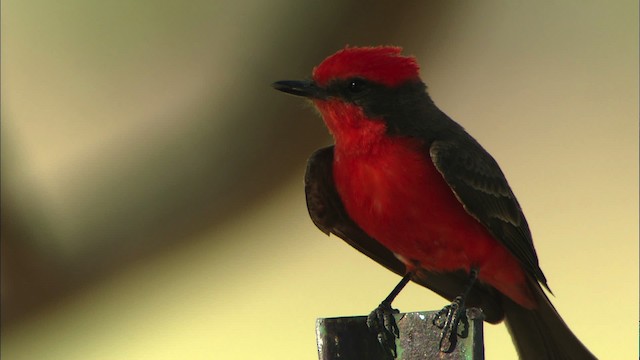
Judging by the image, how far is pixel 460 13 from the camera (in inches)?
195

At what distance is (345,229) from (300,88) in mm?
483

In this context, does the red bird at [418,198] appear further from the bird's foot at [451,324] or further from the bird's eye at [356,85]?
the bird's foot at [451,324]

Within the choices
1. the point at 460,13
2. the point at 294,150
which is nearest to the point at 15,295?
the point at 294,150

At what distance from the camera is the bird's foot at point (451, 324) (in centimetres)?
268

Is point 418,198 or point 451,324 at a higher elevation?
point 418,198

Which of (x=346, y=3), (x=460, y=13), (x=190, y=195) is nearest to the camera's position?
(x=346, y=3)

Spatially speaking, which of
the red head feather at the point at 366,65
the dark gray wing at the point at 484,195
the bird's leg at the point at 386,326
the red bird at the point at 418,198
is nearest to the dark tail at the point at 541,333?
the red bird at the point at 418,198

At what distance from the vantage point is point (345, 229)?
4.05 meters

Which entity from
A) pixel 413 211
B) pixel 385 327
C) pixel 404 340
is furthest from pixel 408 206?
pixel 404 340

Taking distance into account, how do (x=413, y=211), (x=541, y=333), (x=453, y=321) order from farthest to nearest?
(x=541, y=333) → (x=413, y=211) → (x=453, y=321)

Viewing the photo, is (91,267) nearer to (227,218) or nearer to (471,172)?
(227,218)

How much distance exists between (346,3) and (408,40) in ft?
1.23

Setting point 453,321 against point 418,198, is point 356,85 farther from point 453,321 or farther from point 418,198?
point 453,321

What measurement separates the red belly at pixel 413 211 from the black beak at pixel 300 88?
0.23 m
